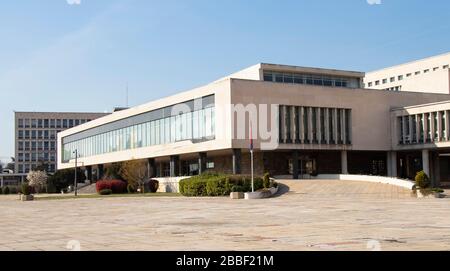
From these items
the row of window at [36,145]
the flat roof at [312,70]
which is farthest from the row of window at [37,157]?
the flat roof at [312,70]

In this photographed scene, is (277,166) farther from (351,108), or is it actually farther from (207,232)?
(207,232)

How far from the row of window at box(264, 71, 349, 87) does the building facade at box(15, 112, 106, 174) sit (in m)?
99.8

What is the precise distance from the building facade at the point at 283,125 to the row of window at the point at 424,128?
2.38 feet

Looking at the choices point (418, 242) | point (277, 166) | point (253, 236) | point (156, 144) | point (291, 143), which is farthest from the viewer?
point (156, 144)

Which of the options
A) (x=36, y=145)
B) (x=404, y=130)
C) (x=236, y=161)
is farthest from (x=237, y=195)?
(x=36, y=145)

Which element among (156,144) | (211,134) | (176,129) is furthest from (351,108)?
(156,144)

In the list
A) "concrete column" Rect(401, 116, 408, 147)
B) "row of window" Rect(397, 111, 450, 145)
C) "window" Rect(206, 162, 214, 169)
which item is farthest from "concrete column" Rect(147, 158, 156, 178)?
"concrete column" Rect(401, 116, 408, 147)

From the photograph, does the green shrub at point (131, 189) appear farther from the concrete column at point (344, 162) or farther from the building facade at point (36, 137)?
the building facade at point (36, 137)

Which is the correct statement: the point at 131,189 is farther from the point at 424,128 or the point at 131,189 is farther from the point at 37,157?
the point at 37,157

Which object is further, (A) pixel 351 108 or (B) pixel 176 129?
(B) pixel 176 129

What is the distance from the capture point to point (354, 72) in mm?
68688

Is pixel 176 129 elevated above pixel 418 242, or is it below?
above

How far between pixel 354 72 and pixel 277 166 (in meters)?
17.8
